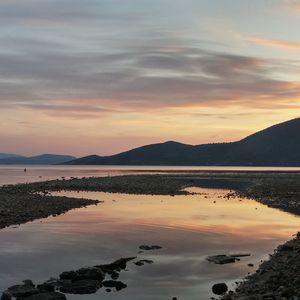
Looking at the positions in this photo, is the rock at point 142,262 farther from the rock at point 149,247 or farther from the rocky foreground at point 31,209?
the rocky foreground at point 31,209

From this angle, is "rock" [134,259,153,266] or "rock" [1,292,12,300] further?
"rock" [134,259,153,266]

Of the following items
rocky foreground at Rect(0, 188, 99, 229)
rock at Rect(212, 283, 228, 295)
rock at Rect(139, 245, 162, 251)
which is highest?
rocky foreground at Rect(0, 188, 99, 229)

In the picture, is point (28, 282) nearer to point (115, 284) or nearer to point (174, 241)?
point (115, 284)

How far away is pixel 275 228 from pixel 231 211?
10.9 metres

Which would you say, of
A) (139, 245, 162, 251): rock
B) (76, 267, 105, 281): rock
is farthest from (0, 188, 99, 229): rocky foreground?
(76, 267, 105, 281): rock

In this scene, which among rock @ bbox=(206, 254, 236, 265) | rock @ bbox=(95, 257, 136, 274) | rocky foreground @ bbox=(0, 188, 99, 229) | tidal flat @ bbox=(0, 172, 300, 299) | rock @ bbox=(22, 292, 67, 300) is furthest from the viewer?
rocky foreground @ bbox=(0, 188, 99, 229)

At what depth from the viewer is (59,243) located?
83.0 ft

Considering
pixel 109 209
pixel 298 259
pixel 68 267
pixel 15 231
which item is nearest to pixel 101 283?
pixel 68 267

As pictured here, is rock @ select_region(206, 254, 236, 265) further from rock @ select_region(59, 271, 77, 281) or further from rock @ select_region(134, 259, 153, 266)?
rock @ select_region(59, 271, 77, 281)

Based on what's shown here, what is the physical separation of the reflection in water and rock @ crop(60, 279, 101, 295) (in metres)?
0.37

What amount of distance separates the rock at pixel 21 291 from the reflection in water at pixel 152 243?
40.7 inches

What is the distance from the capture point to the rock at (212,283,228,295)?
16.1 metres

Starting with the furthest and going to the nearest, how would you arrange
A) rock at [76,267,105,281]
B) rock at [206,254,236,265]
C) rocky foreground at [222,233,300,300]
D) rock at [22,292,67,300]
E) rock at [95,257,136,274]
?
rock at [206,254,236,265]
rock at [95,257,136,274]
rock at [76,267,105,281]
rock at [22,292,67,300]
rocky foreground at [222,233,300,300]

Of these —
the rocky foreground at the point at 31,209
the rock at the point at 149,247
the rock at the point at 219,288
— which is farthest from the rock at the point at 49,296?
the rocky foreground at the point at 31,209
